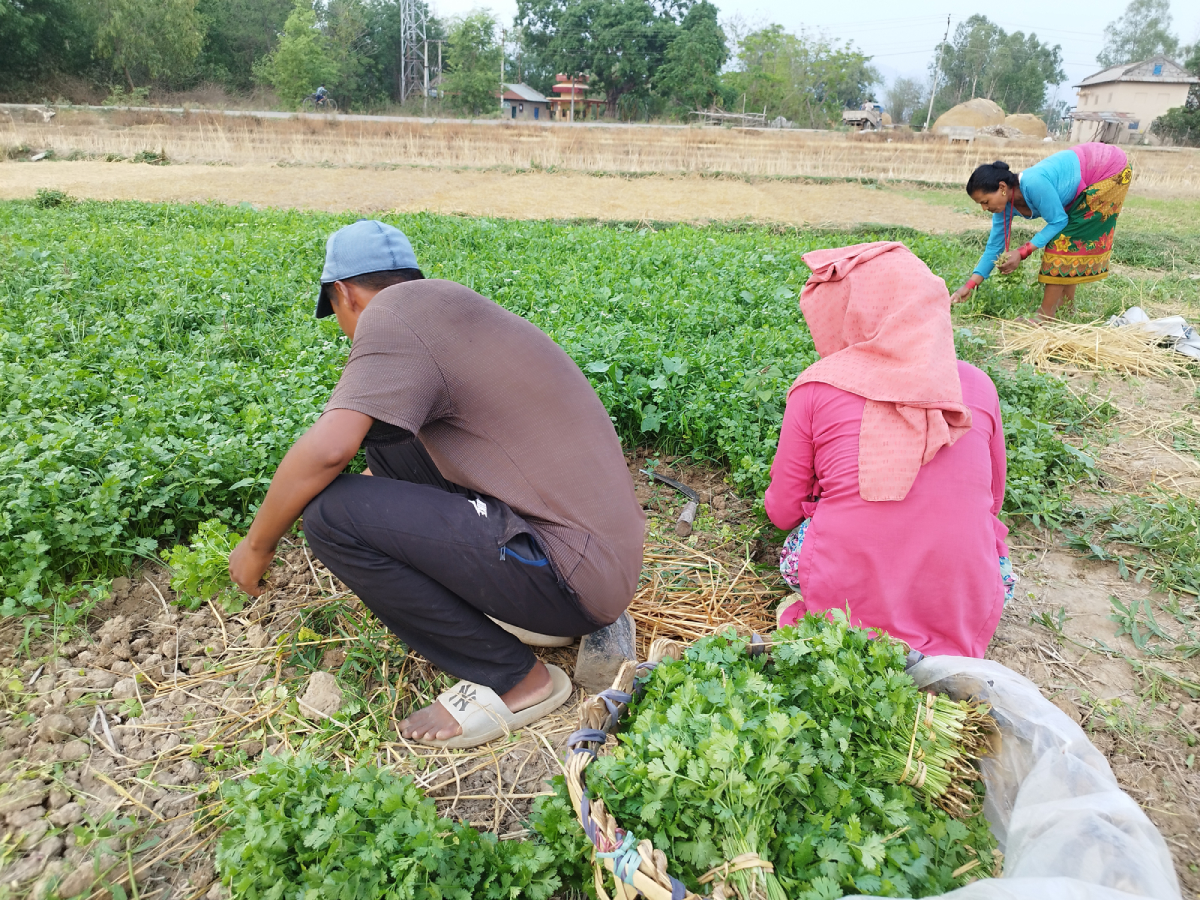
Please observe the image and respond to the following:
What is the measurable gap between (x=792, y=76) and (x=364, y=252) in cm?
5644

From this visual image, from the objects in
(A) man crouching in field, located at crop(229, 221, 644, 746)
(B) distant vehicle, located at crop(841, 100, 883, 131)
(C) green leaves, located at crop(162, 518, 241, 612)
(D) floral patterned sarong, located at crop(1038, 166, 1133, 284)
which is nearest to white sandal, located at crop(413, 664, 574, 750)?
(A) man crouching in field, located at crop(229, 221, 644, 746)

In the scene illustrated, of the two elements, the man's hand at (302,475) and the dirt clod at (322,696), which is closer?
the man's hand at (302,475)

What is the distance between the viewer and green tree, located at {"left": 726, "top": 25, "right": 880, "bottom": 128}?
163ft

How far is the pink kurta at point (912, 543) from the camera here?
2061 mm

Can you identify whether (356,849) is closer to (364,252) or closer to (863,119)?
(364,252)

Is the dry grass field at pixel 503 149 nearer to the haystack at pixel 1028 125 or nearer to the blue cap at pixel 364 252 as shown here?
the haystack at pixel 1028 125

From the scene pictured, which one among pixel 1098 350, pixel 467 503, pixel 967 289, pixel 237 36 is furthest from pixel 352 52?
pixel 467 503

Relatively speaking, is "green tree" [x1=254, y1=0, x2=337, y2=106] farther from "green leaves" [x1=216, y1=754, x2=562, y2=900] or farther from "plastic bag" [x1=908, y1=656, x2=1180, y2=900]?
A: "plastic bag" [x1=908, y1=656, x2=1180, y2=900]

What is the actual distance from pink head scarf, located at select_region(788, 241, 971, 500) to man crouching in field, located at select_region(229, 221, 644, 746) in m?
0.70

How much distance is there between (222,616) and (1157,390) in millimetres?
5550

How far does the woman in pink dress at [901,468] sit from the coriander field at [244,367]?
951 mm

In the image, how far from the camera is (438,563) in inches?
76.9

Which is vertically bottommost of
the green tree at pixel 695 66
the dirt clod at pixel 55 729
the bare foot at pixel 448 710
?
the dirt clod at pixel 55 729

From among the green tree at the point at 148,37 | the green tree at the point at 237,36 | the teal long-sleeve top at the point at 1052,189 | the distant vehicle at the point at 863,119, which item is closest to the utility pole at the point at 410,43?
the green tree at the point at 237,36
